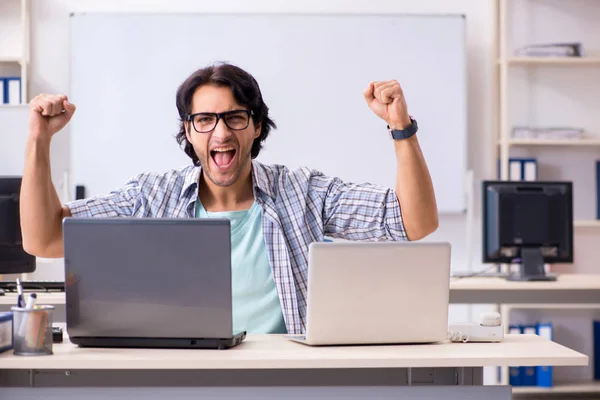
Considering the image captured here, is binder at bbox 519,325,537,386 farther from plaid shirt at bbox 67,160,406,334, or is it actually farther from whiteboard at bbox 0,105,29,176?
whiteboard at bbox 0,105,29,176

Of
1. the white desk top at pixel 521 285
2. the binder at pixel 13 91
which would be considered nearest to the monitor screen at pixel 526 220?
the white desk top at pixel 521 285

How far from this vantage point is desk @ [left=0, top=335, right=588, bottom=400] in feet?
5.16

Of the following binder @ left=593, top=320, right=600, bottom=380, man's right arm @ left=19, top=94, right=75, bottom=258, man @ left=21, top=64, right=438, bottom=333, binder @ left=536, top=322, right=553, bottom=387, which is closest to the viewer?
man's right arm @ left=19, top=94, right=75, bottom=258

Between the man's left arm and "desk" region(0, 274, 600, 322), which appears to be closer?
the man's left arm

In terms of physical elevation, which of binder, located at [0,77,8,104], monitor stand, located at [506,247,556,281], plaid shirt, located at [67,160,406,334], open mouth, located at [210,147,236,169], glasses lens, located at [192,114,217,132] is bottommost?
monitor stand, located at [506,247,556,281]

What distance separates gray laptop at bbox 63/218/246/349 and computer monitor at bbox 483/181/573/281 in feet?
7.88

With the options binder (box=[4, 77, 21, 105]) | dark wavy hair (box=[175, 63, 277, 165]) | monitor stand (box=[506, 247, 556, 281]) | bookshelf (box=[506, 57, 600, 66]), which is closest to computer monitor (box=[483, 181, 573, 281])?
monitor stand (box=[506, 247, 556, 281])

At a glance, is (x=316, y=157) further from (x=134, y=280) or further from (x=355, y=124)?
(x=134, y=280)

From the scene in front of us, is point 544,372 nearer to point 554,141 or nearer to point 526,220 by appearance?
point 526,220

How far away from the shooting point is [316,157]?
15.6ft

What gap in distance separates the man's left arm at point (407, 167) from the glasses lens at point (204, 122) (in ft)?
1.51

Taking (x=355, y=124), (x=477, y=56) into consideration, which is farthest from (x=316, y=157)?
(x=477, y=56)

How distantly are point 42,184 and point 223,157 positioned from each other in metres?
0.49

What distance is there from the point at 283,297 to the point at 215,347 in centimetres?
55
